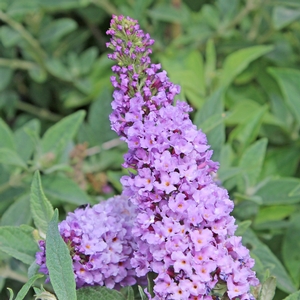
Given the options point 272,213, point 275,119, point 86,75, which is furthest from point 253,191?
point 86,75

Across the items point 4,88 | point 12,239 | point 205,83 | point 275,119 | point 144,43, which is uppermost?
point 4,88

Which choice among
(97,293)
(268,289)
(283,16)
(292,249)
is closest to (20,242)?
(97,293)

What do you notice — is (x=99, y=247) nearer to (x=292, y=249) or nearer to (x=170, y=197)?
(x=170, y=197)

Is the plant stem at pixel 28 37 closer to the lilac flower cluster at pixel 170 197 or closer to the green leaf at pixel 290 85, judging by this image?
the green leaf at pixel 290 85

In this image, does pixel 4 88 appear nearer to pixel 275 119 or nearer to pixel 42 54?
pixel 42 54

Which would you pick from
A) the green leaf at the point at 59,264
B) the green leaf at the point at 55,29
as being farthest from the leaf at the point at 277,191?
the green leaf at the point at 55,29

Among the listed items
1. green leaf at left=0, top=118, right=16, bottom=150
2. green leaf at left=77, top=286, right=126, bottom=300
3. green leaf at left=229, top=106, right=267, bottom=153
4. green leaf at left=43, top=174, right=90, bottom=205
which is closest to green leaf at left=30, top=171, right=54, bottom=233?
green leaf at left=77, top=286, right=126, bottom=300

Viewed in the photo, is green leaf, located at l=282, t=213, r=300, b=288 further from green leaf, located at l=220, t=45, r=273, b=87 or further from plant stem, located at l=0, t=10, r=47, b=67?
plant stem, located at l=0, t=10, r=47, b=67
